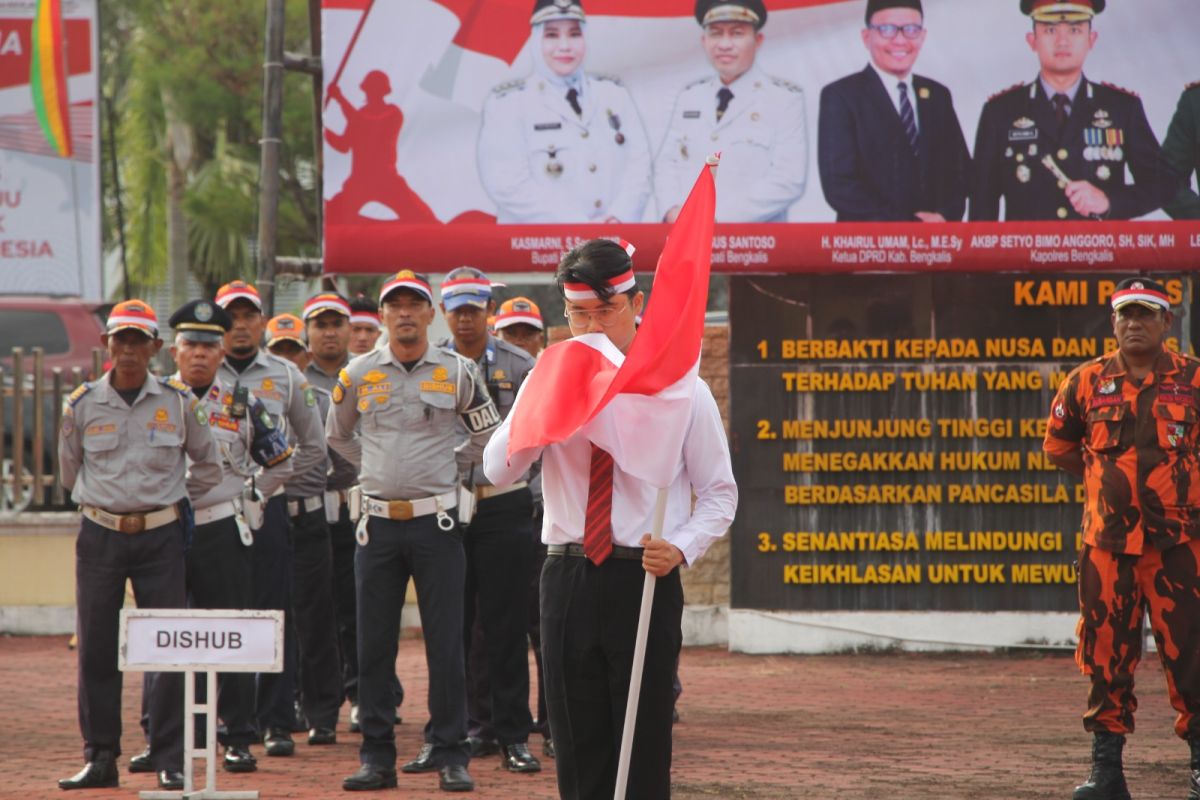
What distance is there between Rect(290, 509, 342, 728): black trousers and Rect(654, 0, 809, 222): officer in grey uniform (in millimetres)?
3955

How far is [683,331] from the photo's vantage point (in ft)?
17.8

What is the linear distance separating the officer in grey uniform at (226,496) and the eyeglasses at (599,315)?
3.53m

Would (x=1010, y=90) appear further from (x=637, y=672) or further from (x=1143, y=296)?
(x=637, y=672)

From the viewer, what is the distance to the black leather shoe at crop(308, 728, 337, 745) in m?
9.83

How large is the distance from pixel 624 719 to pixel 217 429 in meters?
4.20

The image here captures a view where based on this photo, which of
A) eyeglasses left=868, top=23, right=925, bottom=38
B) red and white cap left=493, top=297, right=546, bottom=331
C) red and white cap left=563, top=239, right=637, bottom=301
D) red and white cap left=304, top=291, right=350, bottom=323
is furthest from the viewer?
eyeglasses left=868, top=23, right=925, bottom=38

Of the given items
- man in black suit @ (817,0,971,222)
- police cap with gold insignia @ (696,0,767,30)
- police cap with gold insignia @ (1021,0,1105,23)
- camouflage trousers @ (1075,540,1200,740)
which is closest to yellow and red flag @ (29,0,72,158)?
police cap with gold insignia @ (696,0,767,30)

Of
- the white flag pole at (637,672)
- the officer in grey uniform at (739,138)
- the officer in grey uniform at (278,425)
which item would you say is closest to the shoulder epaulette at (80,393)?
the officer in grey uniform at (278,425)

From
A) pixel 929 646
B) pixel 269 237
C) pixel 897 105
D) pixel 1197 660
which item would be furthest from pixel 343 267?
pixel 1197 660

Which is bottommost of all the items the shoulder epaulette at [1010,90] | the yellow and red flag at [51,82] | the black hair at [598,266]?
the black hair at [598,266]

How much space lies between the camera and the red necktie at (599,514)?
5312mm

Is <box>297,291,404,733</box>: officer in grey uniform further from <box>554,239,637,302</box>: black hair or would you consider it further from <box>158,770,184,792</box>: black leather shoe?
<box>554,239,637,302</box>: black hair

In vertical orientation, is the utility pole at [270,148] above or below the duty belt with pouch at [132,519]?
above

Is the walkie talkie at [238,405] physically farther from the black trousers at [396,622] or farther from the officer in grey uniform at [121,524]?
the black trousers at [396,622]
